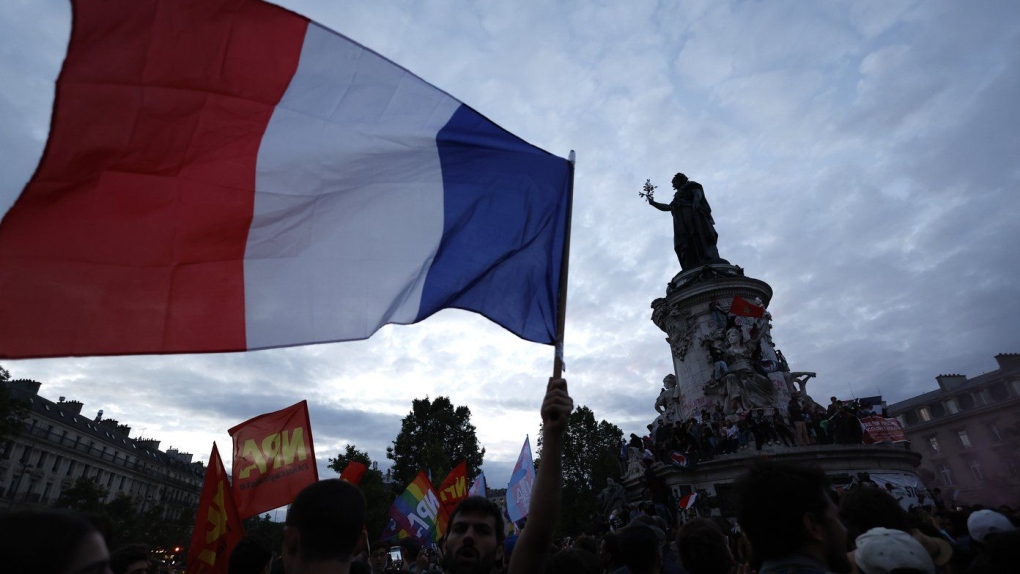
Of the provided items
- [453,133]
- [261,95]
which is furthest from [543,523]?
[261,95]

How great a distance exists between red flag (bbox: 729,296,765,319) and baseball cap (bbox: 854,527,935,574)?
1822 centimetres

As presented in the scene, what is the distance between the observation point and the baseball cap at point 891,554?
2605 millimetres

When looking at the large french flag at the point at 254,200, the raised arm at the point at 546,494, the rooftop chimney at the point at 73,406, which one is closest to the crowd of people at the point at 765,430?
the large french flag at the point at 254,200

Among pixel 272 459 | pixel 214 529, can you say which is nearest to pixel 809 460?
pixel 272 459

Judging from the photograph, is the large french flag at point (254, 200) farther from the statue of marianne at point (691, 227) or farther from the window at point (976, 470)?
the window at point (976, 470)

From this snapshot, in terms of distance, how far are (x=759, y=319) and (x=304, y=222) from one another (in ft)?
66.8

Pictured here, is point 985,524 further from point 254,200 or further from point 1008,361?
point 1008,361

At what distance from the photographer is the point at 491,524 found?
3166 mm

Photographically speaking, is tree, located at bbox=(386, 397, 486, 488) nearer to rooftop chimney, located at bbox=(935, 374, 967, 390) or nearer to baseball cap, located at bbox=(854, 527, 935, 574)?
baseball cap, located at bbox=(854, 527, 935, 574)

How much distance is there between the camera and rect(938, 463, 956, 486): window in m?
55.9

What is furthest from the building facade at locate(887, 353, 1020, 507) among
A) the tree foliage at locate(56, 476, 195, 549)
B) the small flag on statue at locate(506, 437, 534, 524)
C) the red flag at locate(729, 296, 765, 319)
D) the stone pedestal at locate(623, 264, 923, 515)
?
the tree foliage at locate(56, 476, 195, 549)

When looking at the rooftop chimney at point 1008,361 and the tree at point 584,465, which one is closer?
the tree at point 584,465

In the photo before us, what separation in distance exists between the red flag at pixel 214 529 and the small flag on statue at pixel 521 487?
A: 7.45m

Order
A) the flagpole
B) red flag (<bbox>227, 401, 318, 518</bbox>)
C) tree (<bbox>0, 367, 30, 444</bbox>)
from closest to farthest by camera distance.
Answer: the flagpole
red flag (<bbox>227, 401, 318, 518</bbox>)
tree (<bbox>0, 367, 30, 444</bbox>)
